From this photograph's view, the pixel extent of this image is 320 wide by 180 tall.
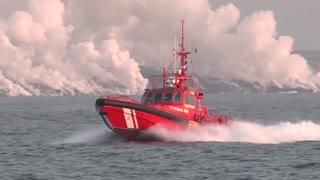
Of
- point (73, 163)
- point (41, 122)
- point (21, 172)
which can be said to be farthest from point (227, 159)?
point (41, 122)

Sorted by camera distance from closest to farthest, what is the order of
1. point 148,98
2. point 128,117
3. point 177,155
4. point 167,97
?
point 177,155, point 128,117, point 167,97, point 148,98

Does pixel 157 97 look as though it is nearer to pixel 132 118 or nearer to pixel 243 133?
pixel 132 118

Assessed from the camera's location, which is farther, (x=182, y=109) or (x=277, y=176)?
(x=182, y=109)

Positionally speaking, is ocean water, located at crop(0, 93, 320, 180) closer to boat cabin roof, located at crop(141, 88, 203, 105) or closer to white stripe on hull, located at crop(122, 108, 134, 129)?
white stripe on hull, located at crop(122, 108, 134, 129)

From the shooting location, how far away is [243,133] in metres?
55.9

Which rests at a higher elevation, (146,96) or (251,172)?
(146,96)

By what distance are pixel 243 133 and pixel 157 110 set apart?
8104 millimetres

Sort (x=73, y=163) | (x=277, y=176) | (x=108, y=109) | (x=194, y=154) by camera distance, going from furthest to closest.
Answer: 1. (x=108, y=109)
2. (x=194, y=154)
3. (x=73, y=163)
4. (x=277, y=176)

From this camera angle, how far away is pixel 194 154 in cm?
4719

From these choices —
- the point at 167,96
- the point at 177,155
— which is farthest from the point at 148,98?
the point at 177,155

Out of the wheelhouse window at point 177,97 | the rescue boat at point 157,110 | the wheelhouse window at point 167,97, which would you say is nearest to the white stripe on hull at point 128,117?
the rescue boat at point 157,110

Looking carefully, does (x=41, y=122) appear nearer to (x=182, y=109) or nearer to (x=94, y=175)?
(x=182, y=109)

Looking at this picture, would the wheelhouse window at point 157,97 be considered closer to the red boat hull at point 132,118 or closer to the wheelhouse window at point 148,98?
the wheelhouse window at point 148,98

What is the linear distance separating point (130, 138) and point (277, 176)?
15.4 meters
